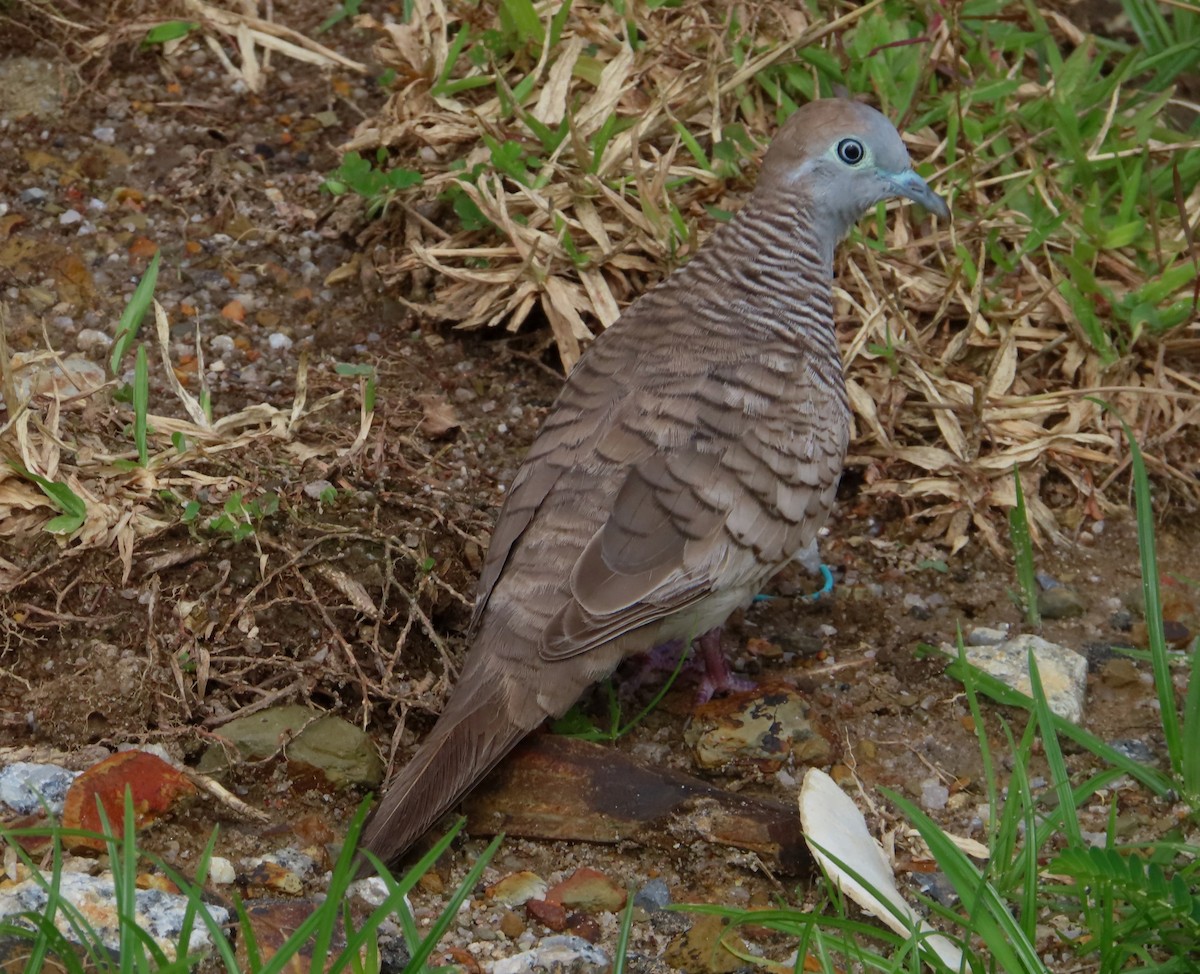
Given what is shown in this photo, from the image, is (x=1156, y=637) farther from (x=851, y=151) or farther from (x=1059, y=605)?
(x=851, y=151)

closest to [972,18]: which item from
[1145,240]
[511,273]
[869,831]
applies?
[1145,240]

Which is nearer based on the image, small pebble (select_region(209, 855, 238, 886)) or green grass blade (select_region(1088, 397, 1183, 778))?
small pebble (select_region(209, 855, 238, 886))

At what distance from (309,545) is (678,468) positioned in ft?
3.18

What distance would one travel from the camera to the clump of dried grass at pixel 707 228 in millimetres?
4430

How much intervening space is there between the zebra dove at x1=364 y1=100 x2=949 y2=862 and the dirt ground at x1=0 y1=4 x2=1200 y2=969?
29 centimetres

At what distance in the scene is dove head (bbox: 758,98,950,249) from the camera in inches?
153

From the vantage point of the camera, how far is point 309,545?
3.71m

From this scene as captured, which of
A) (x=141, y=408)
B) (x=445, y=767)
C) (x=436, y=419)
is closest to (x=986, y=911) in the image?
(x=445, y=767)

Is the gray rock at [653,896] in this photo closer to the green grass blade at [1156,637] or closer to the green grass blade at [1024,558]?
the green grass blade at [1156,637]

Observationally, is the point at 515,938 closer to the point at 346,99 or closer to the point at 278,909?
the point at 278,909

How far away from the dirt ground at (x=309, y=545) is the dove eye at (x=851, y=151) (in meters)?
1.08

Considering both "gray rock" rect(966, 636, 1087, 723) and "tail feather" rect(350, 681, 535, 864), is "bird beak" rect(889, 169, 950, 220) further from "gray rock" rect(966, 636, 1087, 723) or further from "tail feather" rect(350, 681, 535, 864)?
"tail feather" rect(350, 681, 535, 864)

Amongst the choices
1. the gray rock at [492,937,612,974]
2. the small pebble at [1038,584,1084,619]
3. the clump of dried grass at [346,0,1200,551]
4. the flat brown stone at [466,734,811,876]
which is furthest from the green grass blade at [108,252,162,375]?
the small pebble at [1038,584,1084,619]

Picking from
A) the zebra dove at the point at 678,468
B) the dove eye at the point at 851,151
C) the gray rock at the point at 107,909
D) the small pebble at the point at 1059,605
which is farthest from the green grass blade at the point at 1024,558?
the gray rock at the point at 107,909
